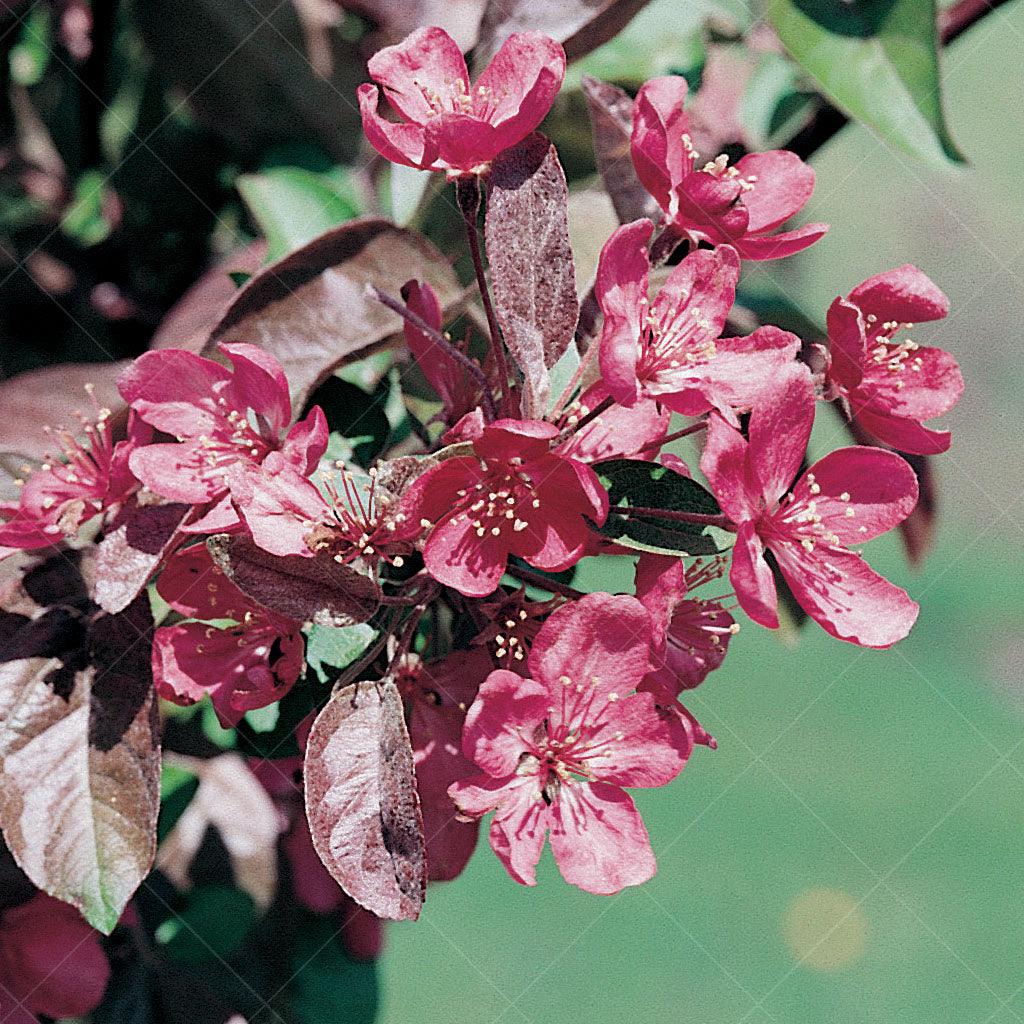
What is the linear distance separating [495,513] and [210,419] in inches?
9.3

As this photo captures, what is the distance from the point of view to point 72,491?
2.77 feet

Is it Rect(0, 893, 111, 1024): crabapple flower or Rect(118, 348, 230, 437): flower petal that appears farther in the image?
Rect(0, 893, 111, 1024): crabapple flower

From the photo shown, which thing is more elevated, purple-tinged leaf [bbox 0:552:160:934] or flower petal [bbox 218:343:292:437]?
flower petal [bbox 218:343:292:437]

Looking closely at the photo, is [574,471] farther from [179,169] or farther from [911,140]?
[179,169]

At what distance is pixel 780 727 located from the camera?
2.61 m

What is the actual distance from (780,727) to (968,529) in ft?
3.56

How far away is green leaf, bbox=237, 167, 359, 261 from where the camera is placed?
1193 millimetres

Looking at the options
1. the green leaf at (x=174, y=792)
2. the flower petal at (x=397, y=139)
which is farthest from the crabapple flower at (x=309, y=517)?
the green leaf at (x=174, y=792)

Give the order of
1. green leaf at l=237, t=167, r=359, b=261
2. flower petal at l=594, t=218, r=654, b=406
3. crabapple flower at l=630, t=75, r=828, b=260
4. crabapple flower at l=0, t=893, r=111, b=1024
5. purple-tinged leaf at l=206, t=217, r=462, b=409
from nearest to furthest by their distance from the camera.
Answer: flower petal at l=594, t=218, r=654, b=406
crabapple flower at l=630, t=75, r=828, b=260
purple-tinged leaf at l=206, t=217, r=462, b=409
crabapple flower at l=0, t=893, r=111, b=1024
green leaf at l=237, t=167, r=359, b=261

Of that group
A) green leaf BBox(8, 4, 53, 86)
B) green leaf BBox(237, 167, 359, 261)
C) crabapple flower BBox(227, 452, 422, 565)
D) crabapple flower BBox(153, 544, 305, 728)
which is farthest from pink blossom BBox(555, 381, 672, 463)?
green leaf BBox(8, 4, 53, 86)

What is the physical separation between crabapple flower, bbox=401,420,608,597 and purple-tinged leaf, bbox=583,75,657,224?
0.36 meters

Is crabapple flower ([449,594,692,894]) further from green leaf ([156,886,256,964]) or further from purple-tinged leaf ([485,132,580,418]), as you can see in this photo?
green leaf ([156,886,256,964])

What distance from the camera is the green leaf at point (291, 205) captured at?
1.19 metres

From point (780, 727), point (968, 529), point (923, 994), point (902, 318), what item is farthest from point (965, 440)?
point (902, 318)
